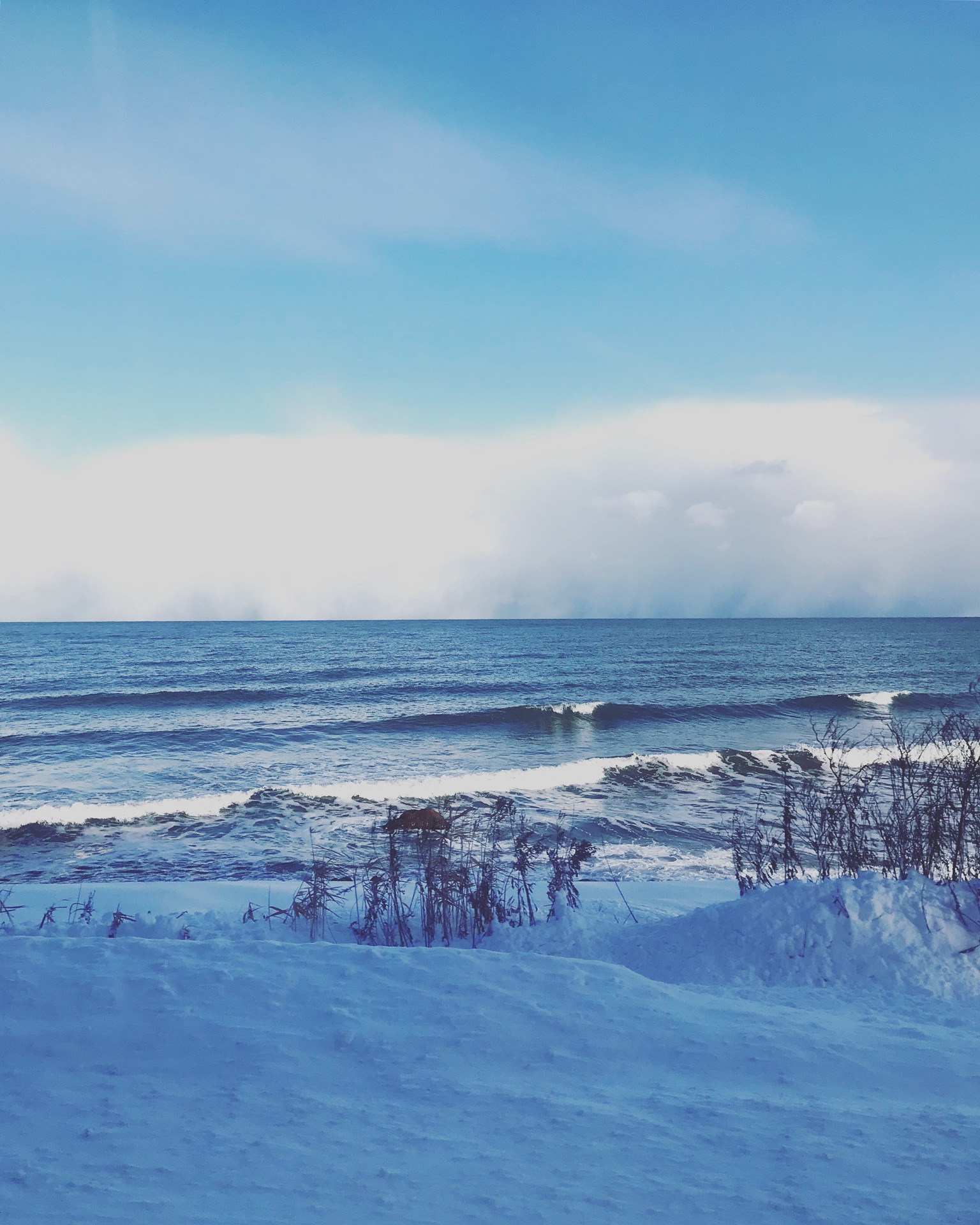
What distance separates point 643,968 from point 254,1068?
327 cm

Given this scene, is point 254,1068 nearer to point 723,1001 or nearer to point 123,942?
point 123,942

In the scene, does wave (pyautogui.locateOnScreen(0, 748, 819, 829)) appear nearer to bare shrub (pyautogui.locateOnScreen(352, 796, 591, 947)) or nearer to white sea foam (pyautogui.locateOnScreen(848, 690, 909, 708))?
bare shrub (pyautogui.locateOnScreen(352, 796, 591, 947))

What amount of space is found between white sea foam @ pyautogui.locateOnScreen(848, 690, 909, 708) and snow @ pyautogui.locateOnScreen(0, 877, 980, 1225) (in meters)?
32.4

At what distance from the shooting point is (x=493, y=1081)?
11.9 ft

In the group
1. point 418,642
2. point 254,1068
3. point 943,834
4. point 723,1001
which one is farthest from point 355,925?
point 418,642

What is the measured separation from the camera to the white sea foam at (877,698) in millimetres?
34625

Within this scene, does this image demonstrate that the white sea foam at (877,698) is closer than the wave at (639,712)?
No

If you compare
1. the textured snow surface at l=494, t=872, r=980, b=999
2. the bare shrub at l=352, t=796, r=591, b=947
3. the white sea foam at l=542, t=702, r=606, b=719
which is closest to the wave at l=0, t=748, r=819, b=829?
the bare shrub at l=352, t=796, r=591, b=947

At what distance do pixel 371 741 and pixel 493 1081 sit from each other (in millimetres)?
20705

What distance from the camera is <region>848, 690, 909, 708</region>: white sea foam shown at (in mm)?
34625

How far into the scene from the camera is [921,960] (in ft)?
17.2

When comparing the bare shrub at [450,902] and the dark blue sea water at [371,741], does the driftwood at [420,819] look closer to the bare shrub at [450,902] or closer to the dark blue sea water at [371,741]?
the dark blue sea water at [371,741]

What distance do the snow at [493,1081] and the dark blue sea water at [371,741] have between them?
657 centimetres

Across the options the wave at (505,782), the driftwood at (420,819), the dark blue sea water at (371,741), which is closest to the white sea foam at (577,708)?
the dark blue sea water at (371,741)
